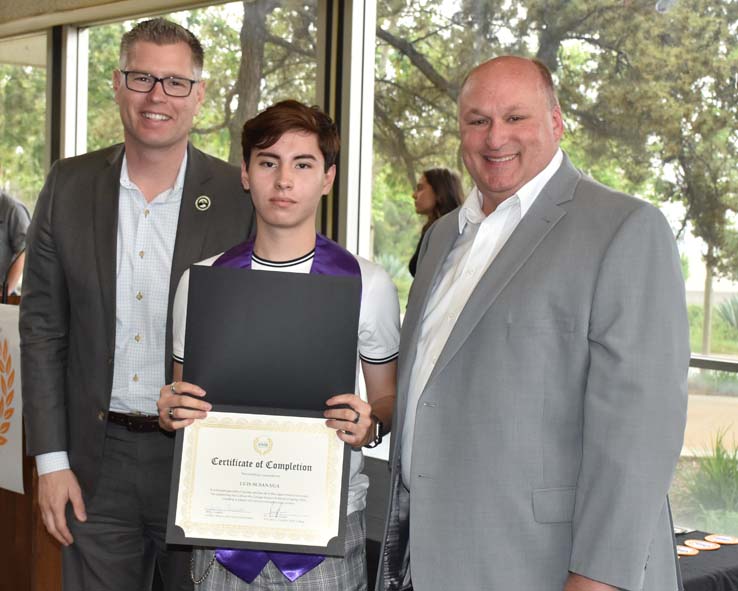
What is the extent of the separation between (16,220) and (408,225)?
3.04 metres

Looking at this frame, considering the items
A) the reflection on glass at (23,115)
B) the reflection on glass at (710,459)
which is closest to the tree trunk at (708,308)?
the reflection on glass at (710,459)

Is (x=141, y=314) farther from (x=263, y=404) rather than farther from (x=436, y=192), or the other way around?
(x=436, y=192)

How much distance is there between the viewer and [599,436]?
1679 mm

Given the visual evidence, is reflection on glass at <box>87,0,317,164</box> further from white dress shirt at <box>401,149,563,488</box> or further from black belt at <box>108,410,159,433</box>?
white dress shirt at <box>401,149,563,488</box>

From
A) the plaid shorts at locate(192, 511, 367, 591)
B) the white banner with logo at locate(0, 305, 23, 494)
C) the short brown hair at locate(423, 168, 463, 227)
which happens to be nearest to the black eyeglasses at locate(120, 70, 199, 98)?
the plaid shorts at locate(192, 511, 367, 591)

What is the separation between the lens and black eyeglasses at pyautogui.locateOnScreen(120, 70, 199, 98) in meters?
2.27

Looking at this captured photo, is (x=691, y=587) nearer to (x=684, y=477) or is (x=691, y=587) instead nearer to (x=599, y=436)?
(x=599, y=436)

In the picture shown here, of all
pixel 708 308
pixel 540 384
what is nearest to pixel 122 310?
pixel 540 384

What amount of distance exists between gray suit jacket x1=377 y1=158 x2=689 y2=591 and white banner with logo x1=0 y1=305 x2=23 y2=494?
1844mm

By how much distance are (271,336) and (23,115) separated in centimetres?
702

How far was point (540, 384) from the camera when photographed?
1.73m

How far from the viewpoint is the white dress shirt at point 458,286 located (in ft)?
6.26

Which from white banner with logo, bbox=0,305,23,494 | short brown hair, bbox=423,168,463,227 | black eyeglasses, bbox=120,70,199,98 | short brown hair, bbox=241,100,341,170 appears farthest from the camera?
short brown hair, bbox=423,168,463,227

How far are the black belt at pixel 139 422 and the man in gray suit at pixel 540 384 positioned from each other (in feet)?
2.08
